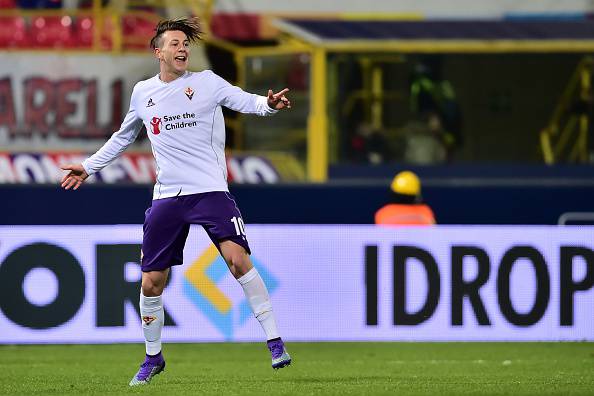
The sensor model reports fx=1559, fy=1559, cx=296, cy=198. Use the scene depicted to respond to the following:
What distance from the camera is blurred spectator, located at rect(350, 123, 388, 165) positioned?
2144cm

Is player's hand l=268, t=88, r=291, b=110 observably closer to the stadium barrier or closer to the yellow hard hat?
the stadium barrier

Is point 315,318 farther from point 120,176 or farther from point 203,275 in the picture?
point 120,176

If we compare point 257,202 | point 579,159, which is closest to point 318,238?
point 257,202

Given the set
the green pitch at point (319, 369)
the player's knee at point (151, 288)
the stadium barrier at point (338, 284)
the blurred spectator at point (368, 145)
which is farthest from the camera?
the blurred spectator at point (368, 145)

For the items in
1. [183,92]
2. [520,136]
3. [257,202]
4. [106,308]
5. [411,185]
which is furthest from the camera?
[520,136]

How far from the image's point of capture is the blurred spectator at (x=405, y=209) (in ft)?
46.7

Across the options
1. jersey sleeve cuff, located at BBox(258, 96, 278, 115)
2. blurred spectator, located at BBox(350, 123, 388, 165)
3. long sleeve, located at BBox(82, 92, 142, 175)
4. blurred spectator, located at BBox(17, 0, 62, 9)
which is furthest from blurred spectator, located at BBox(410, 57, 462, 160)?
jersey sleeve cuff, located at BBox(258, 96, 278, 115)

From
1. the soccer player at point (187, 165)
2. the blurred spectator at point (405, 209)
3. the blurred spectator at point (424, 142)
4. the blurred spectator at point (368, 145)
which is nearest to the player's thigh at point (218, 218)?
the soccer player at point (187, 165)

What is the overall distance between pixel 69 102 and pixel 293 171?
322cm

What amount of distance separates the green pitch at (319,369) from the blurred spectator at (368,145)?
7749 millimetres

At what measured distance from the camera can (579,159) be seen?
21766mm

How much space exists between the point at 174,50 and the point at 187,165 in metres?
0.69

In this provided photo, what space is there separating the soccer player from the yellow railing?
12.9 meters

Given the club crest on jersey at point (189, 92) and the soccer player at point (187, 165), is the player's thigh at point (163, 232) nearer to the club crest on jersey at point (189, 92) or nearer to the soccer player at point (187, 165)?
the soccer player at point (187, 165)
